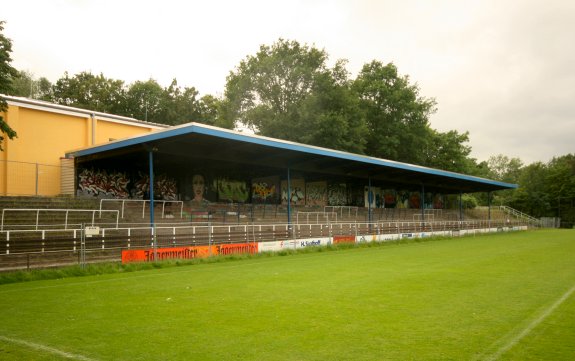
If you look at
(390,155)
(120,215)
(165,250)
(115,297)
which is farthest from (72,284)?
(390,155)

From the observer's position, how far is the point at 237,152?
25891 millimetres

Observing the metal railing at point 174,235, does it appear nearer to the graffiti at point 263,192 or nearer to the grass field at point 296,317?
the grass field at point 296,317

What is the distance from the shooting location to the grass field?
585 centimetres

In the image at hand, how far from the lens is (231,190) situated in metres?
32.1

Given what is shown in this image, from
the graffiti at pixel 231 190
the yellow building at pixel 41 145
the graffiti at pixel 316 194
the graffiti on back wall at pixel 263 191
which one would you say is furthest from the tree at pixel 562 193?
the yellow building at pixel 41 145

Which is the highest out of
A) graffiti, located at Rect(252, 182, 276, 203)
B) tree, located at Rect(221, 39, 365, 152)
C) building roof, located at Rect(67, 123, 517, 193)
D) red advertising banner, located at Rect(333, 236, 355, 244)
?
tree, located at Rect(221, 39, 365, 152)

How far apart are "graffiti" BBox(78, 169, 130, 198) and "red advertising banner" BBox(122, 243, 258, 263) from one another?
9784mm

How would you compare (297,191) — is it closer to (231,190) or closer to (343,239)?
(231,190)

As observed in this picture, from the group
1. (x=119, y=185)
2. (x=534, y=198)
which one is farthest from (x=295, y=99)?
(x=534, y=198)

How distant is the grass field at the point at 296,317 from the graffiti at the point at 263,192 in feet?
66.4

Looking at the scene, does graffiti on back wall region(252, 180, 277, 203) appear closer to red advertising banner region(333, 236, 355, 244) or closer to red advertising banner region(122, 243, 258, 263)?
red advertising banner region(333, 236, 355, 244)

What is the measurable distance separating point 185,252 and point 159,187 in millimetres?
11060

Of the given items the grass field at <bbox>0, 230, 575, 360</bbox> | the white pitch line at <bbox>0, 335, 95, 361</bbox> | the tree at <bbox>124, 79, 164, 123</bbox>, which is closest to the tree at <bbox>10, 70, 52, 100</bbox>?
the tree at <bbox>124, 79, 164, 123</bbox>

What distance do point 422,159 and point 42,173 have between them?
4756 centimetres
